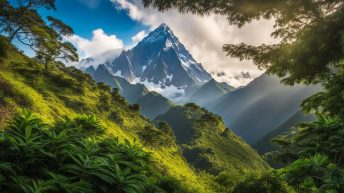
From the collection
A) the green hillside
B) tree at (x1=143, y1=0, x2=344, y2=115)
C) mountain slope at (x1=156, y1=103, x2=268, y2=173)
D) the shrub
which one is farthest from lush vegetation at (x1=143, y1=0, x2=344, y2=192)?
mountain slope at (x1=156, y1=103, x2=268, y2=173)

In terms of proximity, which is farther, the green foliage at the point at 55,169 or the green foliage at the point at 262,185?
the green foliage at the point at 262,185

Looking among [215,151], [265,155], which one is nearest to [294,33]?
[265,155]

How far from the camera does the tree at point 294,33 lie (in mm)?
10102

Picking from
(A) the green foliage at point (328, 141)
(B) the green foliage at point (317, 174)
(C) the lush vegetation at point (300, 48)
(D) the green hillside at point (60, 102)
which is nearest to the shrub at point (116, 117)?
(D) the green hillside at point (60, 102)

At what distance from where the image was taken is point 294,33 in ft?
40.9

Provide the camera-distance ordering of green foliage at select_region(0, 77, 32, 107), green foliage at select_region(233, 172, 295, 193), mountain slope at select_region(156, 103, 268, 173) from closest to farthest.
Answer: green foliage at select_region(233, 172, 295, 193)
green foliage at select_region(0, 77, 32, 107)
mountain slope at select_region(156, 103, 268, 173)

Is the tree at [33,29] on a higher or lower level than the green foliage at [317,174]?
higher

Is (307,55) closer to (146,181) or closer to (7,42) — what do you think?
(146,181)

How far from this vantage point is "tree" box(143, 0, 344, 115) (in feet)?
33.1

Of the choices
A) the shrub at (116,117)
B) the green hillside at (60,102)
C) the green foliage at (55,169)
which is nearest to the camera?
the green foliage at (55,169)

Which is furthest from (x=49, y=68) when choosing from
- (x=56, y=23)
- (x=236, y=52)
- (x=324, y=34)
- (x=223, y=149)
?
(x=223, y=149)

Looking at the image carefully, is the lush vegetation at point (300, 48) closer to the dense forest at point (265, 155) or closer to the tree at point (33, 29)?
the dense forest at point (265, 155)

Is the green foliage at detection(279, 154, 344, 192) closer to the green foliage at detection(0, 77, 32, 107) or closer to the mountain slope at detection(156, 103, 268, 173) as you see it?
the green foliage at detection(0, 77, 32, 107)

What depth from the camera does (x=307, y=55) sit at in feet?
34.7
